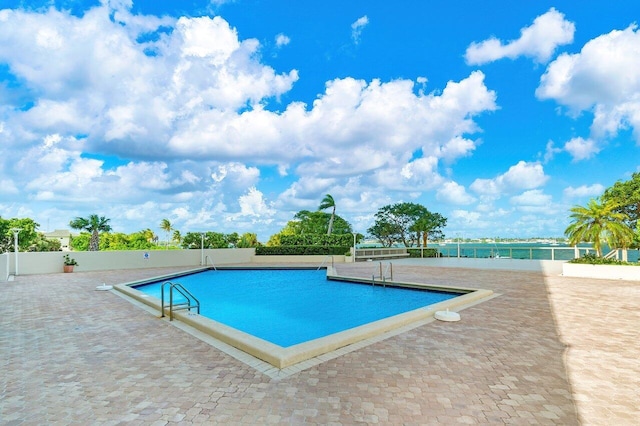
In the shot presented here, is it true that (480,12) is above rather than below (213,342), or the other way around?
above

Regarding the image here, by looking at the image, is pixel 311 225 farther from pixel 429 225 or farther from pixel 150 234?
pixel 150 234

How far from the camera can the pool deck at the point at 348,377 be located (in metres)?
2.47

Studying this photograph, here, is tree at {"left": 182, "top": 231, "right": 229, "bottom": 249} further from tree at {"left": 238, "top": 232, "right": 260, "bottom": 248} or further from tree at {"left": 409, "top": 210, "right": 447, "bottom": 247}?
tree at {"left": 409, "top": 210, "right": 447, "bottom": 247}

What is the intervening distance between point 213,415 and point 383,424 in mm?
1244

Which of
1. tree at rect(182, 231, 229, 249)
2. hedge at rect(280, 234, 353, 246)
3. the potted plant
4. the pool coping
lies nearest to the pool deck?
the pool coping

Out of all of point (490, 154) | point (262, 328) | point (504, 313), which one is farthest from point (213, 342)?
point (490, 154)

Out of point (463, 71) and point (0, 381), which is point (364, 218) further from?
point (0, 381)

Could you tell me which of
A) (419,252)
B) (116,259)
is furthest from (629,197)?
(116,259)

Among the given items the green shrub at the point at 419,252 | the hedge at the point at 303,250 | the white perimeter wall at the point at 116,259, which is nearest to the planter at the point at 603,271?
the green shrub at the point at 419,252

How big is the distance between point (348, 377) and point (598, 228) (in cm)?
1330

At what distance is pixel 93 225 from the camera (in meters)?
32.5

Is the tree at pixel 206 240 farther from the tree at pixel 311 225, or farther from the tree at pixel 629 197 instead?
the tree at pixel 629 197

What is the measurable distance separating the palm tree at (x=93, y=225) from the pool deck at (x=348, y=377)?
31.6m

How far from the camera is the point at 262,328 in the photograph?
21.7 ft
